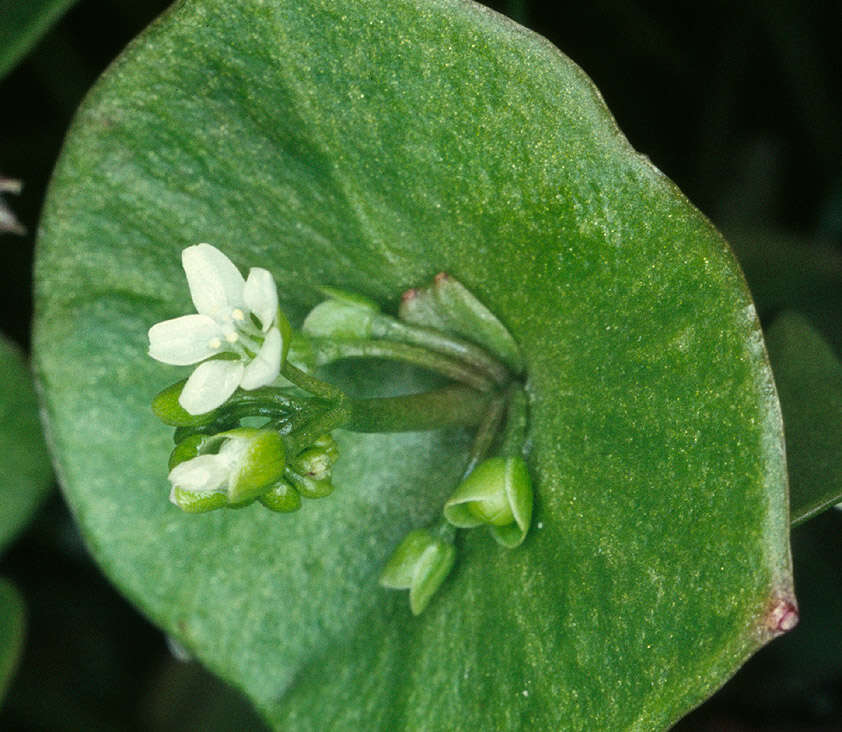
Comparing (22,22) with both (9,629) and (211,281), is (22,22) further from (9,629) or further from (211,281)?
(9,629)

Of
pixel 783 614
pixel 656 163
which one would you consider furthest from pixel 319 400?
pixel 656 163

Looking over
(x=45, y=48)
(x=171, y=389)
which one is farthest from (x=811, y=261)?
(x=45, y=48)

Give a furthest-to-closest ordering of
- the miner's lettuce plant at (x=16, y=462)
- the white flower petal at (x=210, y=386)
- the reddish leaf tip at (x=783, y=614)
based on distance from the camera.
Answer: the miner's lettuce plant at (x=16, y=462) < the white flower petal at (x=210, y=386) < the reddish leaf tip at (x=783, y=614)

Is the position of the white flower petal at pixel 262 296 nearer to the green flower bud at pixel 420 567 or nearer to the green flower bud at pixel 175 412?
the green flower bud at pixel 175 412

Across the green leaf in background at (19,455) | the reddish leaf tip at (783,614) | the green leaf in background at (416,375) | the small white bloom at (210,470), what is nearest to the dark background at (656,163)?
the green leaf in background at (19,455)

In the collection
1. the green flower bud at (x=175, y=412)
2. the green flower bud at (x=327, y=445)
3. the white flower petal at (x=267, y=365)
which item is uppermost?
the white flower petal at (x=267, y=365)

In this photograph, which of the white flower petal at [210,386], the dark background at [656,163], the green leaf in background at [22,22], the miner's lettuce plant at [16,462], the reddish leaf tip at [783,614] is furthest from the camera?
the dark background at [656,163]

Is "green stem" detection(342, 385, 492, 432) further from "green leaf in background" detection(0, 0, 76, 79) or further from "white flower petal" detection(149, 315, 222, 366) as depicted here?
"green leaf in background" detection(0, 0, 76, 79)

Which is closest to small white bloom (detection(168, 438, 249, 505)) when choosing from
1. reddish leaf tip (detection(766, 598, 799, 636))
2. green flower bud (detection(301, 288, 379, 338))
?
green flower bud (detection(301, 288, 379, 338))
